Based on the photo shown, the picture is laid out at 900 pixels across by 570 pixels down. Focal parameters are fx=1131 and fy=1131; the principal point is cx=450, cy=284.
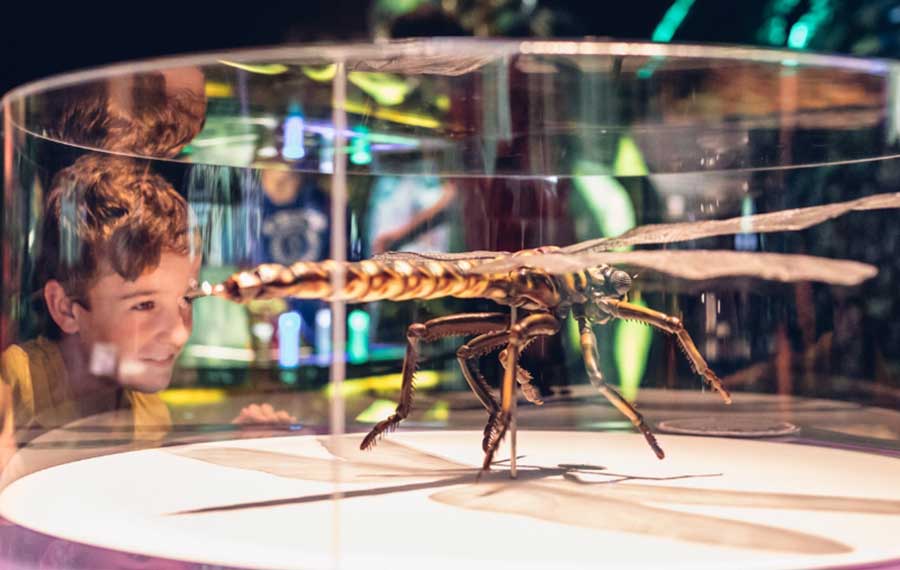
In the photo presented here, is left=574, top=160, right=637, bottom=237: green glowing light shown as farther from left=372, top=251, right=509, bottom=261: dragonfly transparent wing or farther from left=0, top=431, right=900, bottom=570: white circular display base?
left=0, top=431, right=900, bottom=570: white circular display base

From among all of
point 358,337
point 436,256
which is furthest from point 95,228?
point 358,337

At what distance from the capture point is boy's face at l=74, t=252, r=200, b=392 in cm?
250

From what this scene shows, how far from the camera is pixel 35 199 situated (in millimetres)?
2529

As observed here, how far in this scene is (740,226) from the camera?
304 centimetres

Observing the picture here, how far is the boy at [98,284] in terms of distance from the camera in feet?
8.11

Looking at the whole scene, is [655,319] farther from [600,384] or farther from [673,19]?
[673,19]

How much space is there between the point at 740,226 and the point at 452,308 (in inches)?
35.7

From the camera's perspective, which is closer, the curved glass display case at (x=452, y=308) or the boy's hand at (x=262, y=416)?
the curved glass display case at (x=452, y=308)

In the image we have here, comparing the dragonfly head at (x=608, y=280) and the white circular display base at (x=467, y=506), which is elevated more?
the dragonfly head at (x=608, y=280)

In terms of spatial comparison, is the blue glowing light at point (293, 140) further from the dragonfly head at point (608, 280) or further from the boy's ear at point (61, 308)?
the dragonfly head at point (608, 280)

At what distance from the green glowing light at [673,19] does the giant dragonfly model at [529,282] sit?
6.83 feet

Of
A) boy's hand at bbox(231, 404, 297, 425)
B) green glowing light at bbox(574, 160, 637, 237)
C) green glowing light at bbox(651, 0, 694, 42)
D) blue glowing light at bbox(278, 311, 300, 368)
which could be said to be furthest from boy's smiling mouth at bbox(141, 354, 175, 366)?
green glowing light at bbox(651, 0, 694, 42)

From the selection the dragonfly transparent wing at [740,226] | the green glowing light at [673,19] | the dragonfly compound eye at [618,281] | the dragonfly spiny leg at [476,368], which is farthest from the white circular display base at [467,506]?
the green glowing light at [673,19]

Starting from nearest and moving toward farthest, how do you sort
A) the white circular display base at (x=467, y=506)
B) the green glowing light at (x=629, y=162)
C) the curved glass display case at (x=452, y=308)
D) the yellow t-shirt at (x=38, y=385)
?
1. the white circular display base at (x=467, y=506)
2. the curved glass display case at (x=452, y=308)
3. the yellow t-shirt at (x=38, y=385)
4. the green glowing light at (x=629, y=162)
